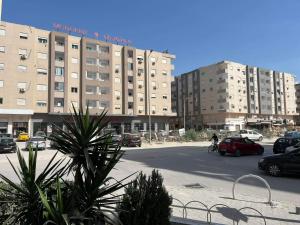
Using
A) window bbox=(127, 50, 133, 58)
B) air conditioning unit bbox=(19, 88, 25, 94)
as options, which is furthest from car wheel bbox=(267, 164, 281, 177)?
window bbox=(127, 50, 133, 58)

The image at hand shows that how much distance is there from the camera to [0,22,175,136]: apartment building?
52906 mm

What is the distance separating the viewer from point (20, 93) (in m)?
53.2

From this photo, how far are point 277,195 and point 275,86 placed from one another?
97229 millimetres

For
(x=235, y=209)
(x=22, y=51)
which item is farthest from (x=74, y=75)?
(x=235, y=209)

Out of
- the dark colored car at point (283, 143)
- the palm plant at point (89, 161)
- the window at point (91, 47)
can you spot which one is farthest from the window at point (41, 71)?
the palm plant at point (89, 161)

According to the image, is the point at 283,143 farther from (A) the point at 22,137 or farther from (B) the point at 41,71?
(B) the point at 41,71

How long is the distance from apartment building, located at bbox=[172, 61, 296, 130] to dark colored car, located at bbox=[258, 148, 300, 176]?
7005 centimetres

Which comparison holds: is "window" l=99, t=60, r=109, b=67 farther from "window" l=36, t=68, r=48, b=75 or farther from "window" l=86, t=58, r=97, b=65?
"window" l=36, t=68, r=48, b=75

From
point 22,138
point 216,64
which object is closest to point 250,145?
point 22,138

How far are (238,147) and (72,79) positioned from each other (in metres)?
42.5

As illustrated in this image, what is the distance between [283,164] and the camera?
1334cm

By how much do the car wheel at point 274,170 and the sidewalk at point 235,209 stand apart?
4.83 m

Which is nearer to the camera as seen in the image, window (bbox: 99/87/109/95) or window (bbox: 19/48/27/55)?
window (bbox: 19/48/27/55)

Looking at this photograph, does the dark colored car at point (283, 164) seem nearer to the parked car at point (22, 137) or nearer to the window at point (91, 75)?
the parked car at point (22, 137)
